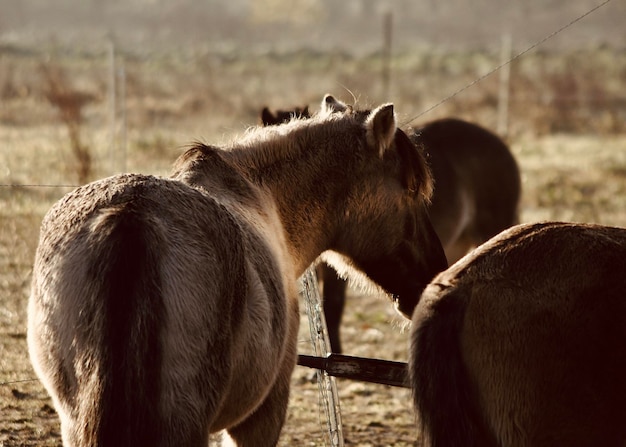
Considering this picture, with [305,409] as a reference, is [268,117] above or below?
above

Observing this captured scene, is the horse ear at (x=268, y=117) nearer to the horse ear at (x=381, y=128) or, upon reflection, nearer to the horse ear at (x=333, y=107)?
the horse ear at (x=333, y=107)

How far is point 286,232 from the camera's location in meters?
3.72

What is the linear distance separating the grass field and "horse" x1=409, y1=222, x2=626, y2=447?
154cm

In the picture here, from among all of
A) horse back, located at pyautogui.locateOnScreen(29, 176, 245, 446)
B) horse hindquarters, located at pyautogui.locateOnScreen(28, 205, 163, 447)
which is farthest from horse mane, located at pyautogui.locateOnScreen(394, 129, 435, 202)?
horse hindquarters, located at pyautogui.locateOnScreen(28, 205, 163, 447)

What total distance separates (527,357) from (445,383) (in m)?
0.26

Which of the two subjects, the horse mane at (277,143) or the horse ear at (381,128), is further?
the horse ear at (381,128)

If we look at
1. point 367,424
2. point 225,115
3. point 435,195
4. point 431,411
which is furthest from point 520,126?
point 431,411

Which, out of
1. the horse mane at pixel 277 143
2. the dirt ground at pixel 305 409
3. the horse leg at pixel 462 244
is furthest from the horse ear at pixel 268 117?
the horse leg at pixel 462 244

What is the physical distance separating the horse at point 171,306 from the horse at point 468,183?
393 cm

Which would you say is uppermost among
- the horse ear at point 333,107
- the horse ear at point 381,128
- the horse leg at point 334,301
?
the horse ear at point 333,107

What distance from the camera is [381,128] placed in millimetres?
3789

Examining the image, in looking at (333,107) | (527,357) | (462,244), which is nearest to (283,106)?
(462,244)

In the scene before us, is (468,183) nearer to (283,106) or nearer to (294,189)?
(294,189)

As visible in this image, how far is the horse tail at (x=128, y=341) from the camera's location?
2.15 metres
